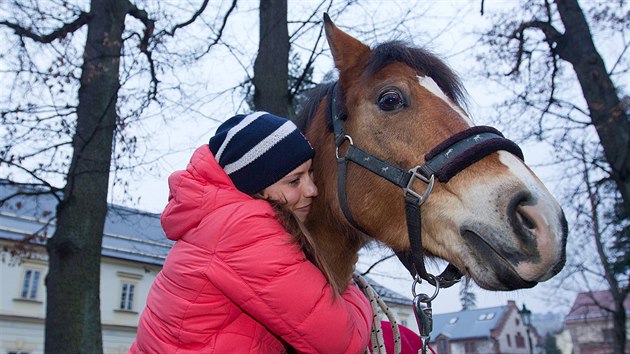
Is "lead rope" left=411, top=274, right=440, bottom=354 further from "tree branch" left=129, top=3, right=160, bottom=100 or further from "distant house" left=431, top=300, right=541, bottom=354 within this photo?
"distant house" left=431, top=300, right=541, bottom=354

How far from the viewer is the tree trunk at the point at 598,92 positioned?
864 centimetres

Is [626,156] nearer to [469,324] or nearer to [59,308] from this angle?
[59,308]

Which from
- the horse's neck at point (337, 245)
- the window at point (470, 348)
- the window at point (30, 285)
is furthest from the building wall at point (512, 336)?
the horse's neck at point (337, 245)

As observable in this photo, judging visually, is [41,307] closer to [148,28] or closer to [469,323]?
[148,28]

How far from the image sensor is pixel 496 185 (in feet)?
6.23

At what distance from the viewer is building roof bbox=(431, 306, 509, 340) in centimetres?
5072

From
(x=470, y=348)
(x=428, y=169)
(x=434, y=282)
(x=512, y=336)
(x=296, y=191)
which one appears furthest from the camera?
(x=512, y=336)

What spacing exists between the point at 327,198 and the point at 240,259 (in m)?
0.66

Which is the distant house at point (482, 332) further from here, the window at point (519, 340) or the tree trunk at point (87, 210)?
the tree trunk at point (87, 210)

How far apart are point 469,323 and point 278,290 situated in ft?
179

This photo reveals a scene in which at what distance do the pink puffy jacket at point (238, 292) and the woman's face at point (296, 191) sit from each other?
0.18 meters

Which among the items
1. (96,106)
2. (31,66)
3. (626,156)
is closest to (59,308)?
(96,106)

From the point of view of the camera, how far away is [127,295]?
30906 mm

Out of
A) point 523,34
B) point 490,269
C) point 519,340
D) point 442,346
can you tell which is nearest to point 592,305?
point 523,34
